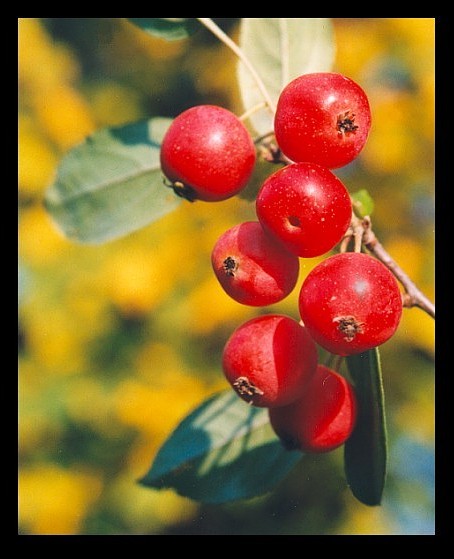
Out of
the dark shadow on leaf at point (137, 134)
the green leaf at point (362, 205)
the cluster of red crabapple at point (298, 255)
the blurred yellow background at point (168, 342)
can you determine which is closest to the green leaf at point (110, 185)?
the dark shadow on leaf at point (137, 134)

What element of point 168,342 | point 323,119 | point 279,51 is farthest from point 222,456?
point 168,342

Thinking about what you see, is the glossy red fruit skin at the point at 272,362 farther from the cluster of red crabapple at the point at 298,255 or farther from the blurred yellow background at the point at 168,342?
the blurred yellow background at the point at 168,342

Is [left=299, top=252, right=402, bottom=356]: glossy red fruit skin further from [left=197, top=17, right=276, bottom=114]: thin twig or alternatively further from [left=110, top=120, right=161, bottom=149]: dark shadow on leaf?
[left=110, top=120, right=161, bottom=149]: dark shadow on leaf

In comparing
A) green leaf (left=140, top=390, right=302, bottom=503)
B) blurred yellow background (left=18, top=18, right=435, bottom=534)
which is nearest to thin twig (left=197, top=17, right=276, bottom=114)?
green leaf (left=140, top=390, right=302, bottom=503)

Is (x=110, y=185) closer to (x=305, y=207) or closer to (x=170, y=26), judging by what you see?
(x=170, y=26)
